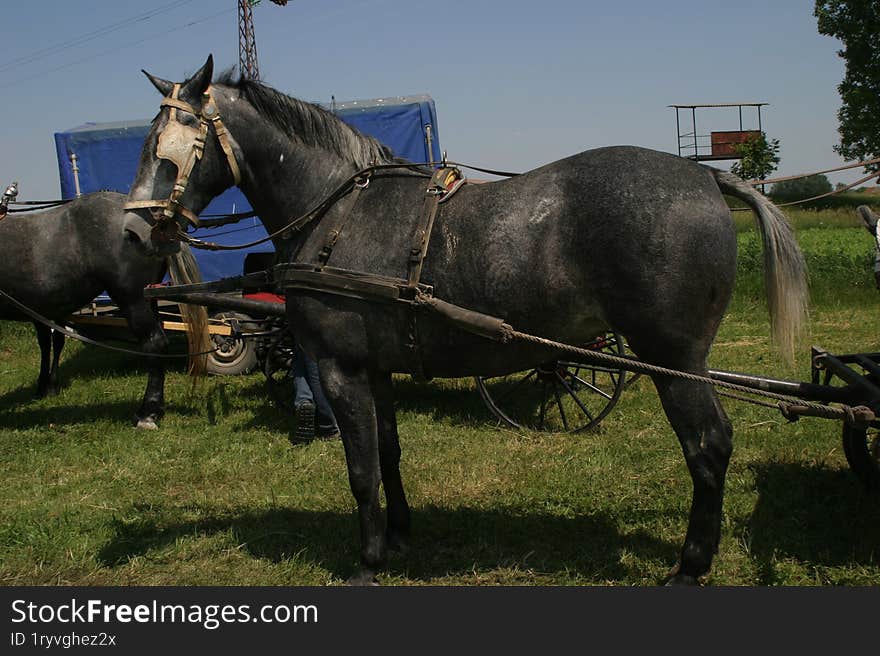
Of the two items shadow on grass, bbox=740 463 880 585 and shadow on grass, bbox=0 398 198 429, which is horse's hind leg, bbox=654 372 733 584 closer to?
shadow on grass, bbox=740 463 880 585

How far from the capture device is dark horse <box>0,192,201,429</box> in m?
6.81

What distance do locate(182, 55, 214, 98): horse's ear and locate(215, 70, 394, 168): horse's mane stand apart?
0.18 metres

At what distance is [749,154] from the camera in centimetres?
2775

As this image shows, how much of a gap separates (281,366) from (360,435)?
4428 millimetres

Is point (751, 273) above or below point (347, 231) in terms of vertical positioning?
below

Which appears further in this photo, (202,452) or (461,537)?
(202,452)

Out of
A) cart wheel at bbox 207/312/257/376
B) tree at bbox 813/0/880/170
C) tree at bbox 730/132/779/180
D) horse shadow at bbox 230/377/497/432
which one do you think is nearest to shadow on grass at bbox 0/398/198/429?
horse shadow at bbox 230/377/497/432

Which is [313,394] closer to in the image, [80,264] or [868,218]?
[80,264]

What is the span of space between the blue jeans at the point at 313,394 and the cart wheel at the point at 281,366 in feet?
2.14

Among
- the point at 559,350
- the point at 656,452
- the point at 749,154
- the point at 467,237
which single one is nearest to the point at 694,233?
the point at 559,350

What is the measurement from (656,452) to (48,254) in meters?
5.93

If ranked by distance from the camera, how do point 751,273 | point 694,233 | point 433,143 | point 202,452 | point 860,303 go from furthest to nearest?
1. point 751,273
2. point 860,303
3. point 433,143
4. point 202,452
5. point 694,233

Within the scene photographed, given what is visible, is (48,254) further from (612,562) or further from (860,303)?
(860,303)

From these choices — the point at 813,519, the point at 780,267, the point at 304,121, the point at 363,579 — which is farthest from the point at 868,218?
the point at 363,579
